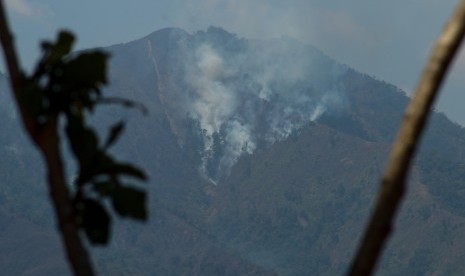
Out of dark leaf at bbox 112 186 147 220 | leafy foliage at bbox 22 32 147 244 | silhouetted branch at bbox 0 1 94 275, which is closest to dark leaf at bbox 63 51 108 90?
leafy foliage at bbox 22 32 147 244

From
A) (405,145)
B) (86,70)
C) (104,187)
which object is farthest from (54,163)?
(405,145)

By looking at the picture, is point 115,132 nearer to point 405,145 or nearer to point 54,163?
point 54,163

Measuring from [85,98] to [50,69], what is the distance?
27cm

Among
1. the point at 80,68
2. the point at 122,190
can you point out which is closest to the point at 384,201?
the point at 122,190

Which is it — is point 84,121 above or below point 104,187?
above

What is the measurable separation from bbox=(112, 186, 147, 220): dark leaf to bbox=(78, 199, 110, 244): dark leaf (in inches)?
13.4

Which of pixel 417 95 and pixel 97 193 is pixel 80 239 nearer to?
pixel 97 193

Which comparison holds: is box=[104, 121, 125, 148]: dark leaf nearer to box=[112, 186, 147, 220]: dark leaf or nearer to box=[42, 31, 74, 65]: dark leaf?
box=[112, 186, 147, 220]: dark leaf

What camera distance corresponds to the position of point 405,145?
22.0 ft

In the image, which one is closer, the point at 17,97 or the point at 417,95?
the point at 417,95

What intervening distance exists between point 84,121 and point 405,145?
1.91 meters

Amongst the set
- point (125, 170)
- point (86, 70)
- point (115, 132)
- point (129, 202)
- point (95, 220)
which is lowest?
point (95, 220)

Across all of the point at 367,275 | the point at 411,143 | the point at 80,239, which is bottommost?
the point at 80,239

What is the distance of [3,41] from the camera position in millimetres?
7258
